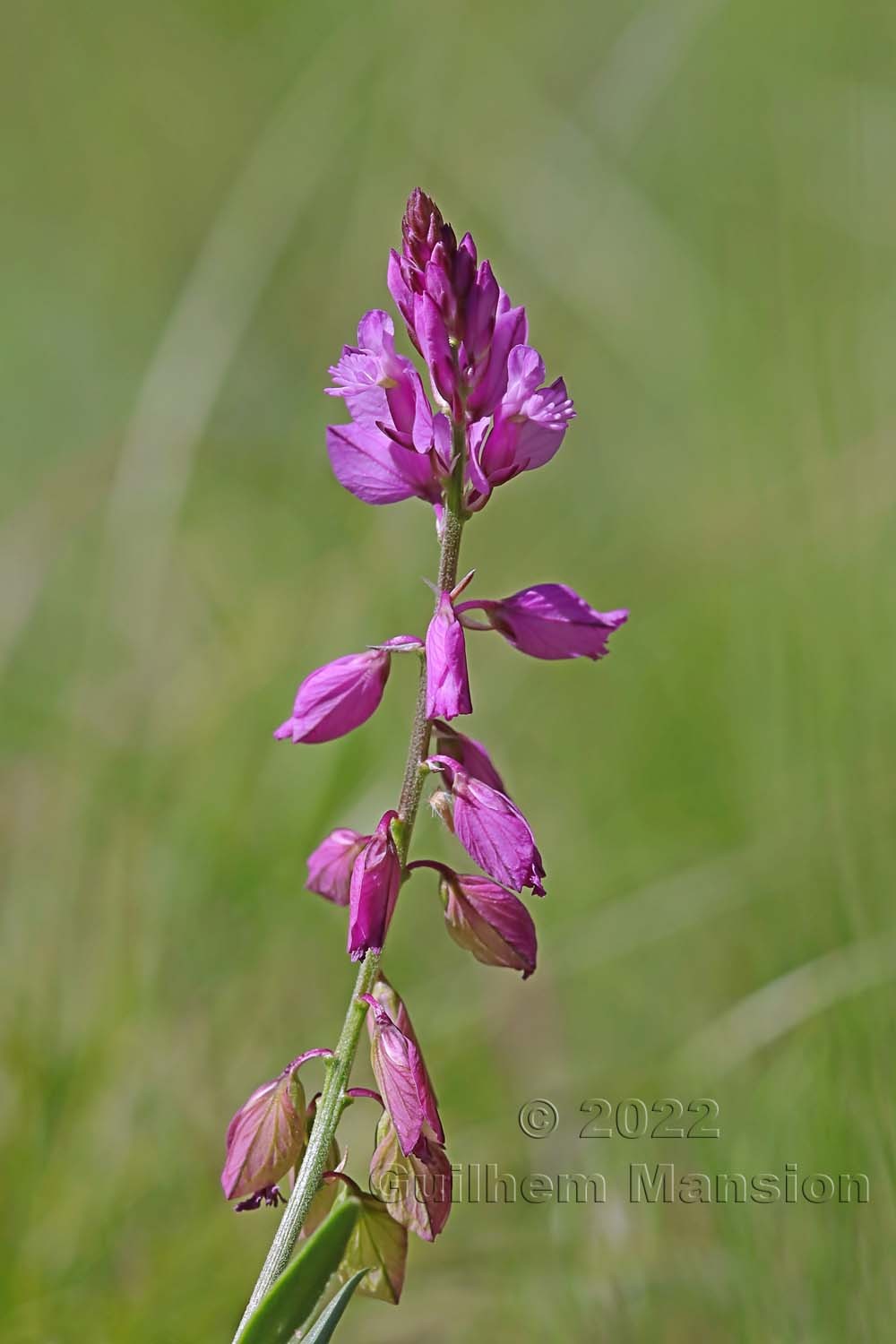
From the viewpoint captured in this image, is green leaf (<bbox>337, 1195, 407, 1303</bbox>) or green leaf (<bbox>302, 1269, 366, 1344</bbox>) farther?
green leaf (<bbox>337, 1195, 407, 1303</bbox>)

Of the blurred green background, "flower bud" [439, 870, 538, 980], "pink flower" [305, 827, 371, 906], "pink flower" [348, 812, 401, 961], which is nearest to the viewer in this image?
"pink flower" [348, 812, 401, 961]

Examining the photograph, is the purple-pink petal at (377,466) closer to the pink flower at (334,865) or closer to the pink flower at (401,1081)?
the pink flower at (334,865)

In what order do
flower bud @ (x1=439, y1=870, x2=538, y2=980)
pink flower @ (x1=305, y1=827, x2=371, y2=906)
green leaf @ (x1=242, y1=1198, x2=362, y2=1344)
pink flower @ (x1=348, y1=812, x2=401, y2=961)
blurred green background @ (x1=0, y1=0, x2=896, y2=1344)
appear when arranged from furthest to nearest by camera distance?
blurred green background @ (x1=0, y1=0, x2=896, y2=1344) → pink flower @ (x1=305, y1=827, x2=371, y2=906) → flower bud @ (x1=439, y1=870, x2=538, y2=980) → pink flower @ (x1=348, y1=812, x2=401, y2=961) → green leaf @ (x1=242, y1=1198, x2=362, y2=1344)

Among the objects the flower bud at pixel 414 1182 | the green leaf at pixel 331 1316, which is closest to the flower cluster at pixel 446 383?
the flower bud at pixel 414 1182

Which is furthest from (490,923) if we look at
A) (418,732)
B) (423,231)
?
(423,231)

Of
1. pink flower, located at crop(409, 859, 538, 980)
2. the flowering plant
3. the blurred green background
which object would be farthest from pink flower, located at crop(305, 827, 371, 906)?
the blurred green background

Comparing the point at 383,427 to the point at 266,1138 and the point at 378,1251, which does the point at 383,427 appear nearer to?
the point at 266,1138

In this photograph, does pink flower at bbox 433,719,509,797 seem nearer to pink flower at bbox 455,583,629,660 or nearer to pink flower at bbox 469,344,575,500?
pink flower at bbox 455,583,629,660
